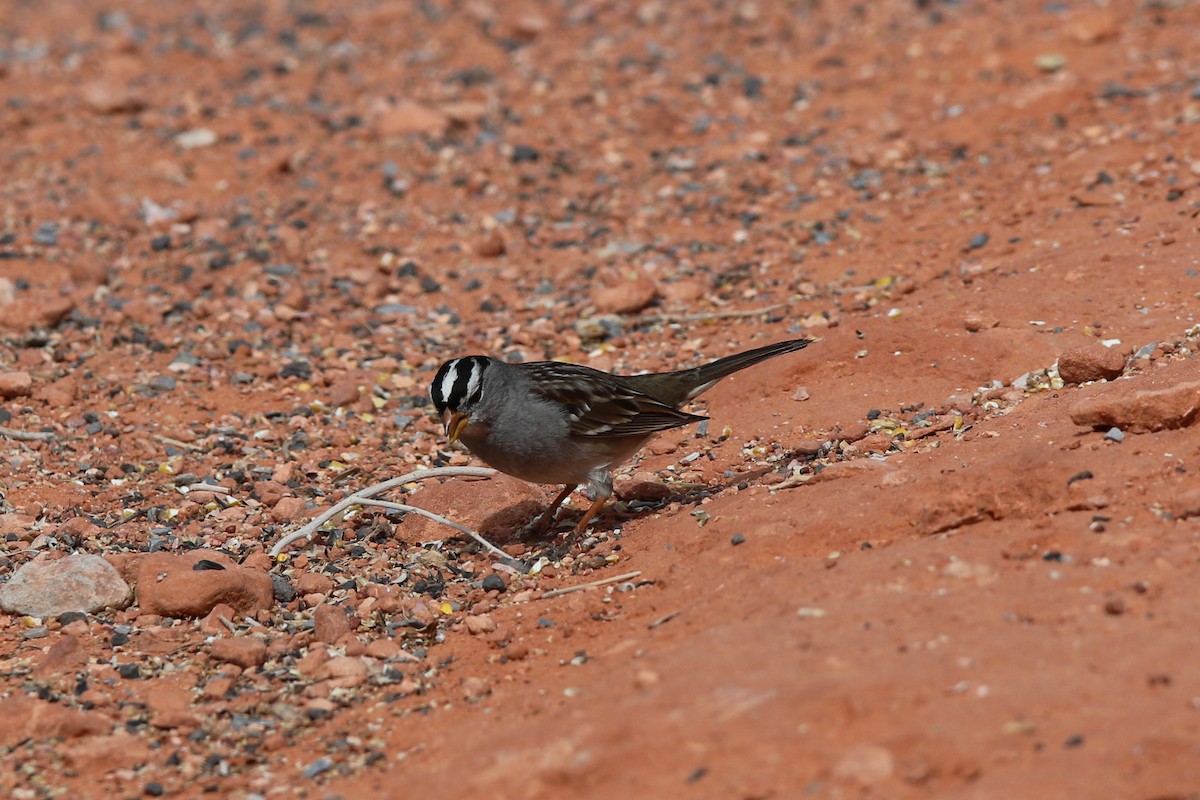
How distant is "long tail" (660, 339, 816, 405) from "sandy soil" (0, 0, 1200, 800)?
33 centimetres

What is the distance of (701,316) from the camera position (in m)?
9.05

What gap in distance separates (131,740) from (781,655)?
93.6 inches

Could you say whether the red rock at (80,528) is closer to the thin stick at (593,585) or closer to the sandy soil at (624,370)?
the sandy soil at (624,370)

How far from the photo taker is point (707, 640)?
492 centimetres

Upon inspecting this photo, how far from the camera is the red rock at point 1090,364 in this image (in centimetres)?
666

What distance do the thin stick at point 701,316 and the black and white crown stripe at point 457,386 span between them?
2.74 meters

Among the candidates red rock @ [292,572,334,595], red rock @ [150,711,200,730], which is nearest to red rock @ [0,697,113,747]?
red rock @ [150,711,200,730]

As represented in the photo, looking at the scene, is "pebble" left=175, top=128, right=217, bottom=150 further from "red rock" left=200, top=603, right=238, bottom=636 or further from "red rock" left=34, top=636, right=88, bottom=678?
"red rock" left=34, top=636, right=88, bottom=678

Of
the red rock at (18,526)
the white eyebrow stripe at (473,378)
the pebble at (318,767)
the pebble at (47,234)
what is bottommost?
the pebble at (318,767)

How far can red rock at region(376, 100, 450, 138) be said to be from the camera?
12.0m

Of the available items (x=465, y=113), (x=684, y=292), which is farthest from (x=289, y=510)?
(x=465, y=113)

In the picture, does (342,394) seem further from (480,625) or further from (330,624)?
(480,625)

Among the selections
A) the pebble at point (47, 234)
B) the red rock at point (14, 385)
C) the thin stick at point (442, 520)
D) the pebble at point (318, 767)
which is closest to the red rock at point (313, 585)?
the thin stick at point (442, 520)

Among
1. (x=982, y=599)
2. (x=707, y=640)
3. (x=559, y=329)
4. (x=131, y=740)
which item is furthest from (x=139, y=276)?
(x=982, y=599)
